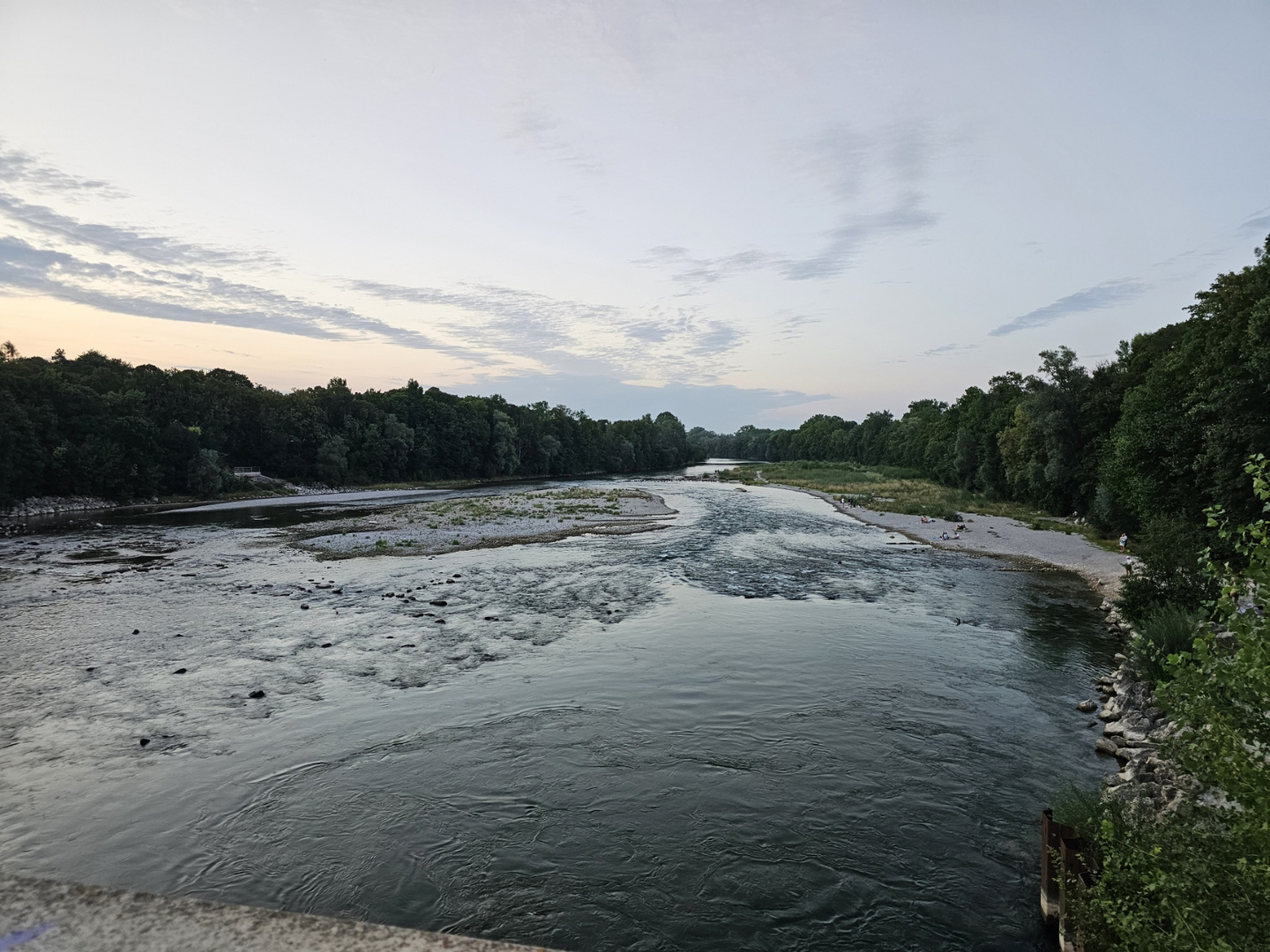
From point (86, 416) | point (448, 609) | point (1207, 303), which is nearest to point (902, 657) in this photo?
point (448, 609)

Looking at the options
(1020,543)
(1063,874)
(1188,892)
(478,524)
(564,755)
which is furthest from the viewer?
(478,524)

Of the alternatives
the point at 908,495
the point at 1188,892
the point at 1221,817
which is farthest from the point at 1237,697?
the point at 908,495

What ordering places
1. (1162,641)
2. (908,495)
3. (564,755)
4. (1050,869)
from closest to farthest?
(1050,869) < (564,755) < (1162,641) < (908,495)

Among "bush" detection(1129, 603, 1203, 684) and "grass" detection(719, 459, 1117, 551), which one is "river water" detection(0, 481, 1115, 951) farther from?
"grass" detection(719, 459, 1117, 551)

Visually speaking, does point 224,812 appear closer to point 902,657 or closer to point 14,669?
point 14,669

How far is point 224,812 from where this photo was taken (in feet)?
37.8

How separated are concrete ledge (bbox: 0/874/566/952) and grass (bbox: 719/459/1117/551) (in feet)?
152

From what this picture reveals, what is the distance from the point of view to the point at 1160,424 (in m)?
34.2

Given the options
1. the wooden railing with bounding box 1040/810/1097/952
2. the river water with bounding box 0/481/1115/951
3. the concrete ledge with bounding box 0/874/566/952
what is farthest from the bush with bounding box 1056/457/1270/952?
the concrete ledge with bounding box 0/874/566/952

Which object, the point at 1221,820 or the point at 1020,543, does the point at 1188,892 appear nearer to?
the point at 1221,820

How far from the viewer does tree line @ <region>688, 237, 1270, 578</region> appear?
27172 millimetres

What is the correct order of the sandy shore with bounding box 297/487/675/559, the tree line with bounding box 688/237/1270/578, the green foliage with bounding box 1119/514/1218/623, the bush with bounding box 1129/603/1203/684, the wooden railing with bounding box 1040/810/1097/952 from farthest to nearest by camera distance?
1. the sandy shore with bounding box 297/487/675/559
2. the tree line with bounding box 688/237/1270/578
3. the green foliage with bounding box 1119/514/1218/623
4. the bush with bounding box 1129/603/1203/684
5. the wooden railing with bounding box 1040/810/1097/952

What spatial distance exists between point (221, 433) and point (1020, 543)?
102463mm

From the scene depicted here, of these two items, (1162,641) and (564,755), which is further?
(1162,641)
